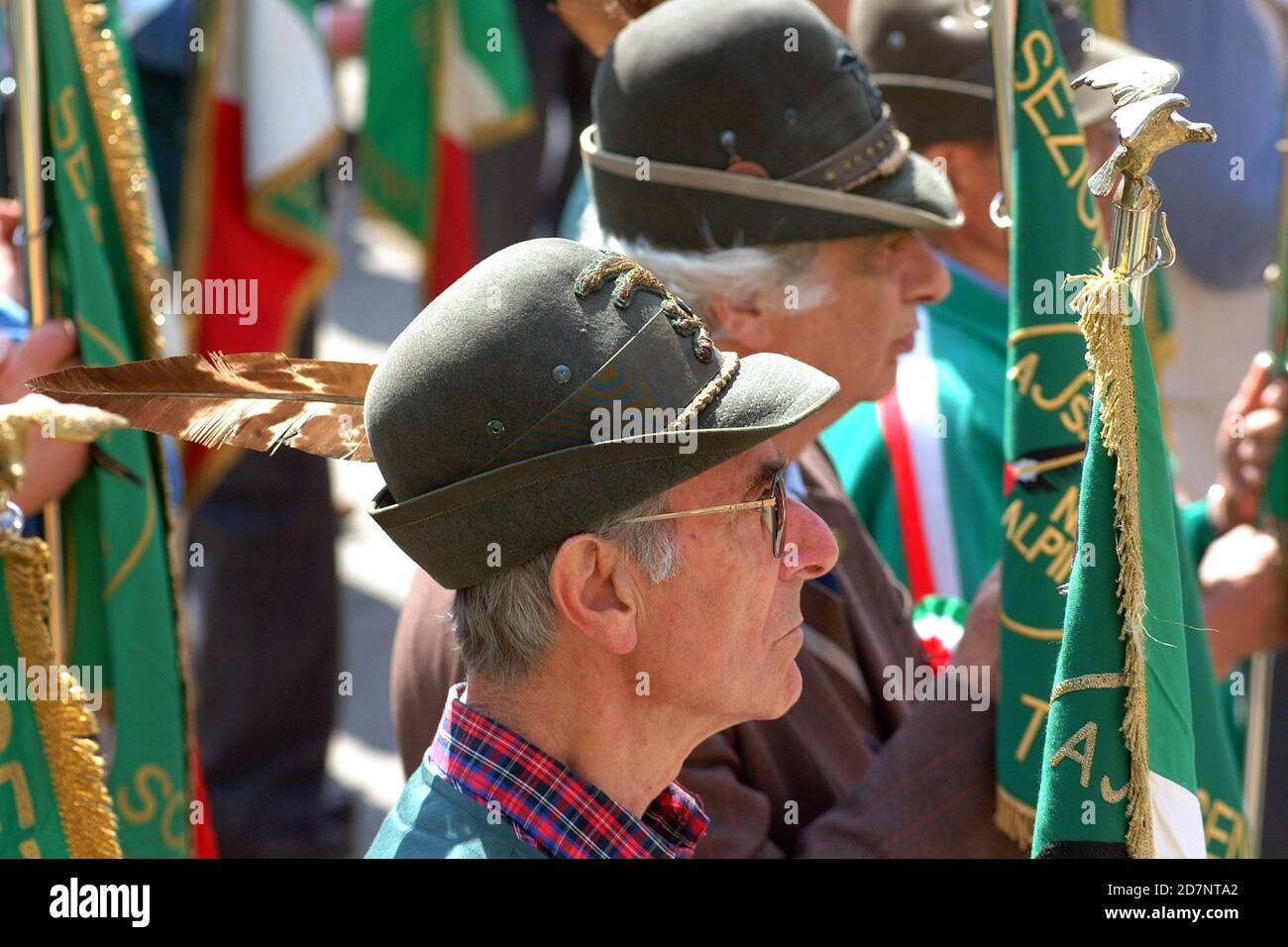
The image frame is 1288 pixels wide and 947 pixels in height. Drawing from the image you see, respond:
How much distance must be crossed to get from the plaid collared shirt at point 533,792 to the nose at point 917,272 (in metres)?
1.42

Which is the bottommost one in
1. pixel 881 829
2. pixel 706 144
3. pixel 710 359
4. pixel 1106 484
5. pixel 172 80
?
pixel 881 829

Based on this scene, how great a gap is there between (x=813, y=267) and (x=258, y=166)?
2.37 meters

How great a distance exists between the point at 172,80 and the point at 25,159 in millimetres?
2079

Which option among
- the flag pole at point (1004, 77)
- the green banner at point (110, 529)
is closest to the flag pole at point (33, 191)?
the green banner at point (110, 529)

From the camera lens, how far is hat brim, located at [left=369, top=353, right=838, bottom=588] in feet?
6.46

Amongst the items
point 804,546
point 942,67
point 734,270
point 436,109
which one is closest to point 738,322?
point 734,270

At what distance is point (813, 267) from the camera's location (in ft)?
10.0

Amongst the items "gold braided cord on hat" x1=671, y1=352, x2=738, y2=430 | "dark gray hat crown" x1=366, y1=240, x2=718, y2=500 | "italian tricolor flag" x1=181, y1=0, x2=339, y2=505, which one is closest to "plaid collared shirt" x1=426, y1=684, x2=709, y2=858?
"dark gray hat crown" x1=366, y1=240, x2=718, y2=500

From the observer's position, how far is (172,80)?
16.1 ft

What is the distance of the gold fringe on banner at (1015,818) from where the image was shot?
2688 millimetres

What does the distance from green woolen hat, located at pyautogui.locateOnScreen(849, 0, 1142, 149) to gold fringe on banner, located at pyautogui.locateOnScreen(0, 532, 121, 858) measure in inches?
86.3
